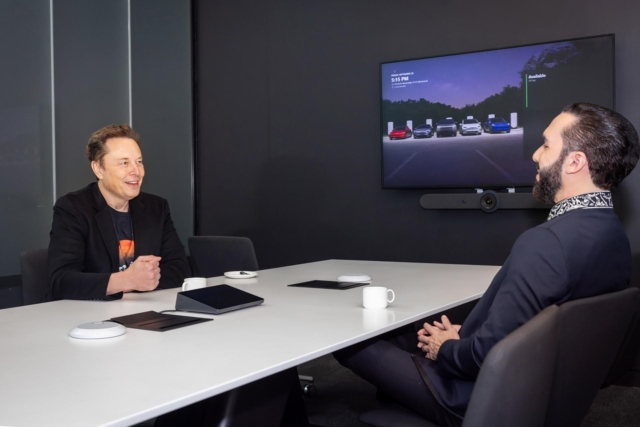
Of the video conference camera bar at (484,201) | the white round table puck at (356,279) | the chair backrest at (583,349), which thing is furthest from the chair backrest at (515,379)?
the video conference camera bar at (484,201)

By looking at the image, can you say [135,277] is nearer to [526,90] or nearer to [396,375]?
[396,375]

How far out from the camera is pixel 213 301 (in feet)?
6.55

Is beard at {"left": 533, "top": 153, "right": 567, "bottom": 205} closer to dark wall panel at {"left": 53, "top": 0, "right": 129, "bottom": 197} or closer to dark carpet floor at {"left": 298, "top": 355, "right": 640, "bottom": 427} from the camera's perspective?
dark carpet floor at {"left": 298, "top": 355, "right": 640, "bottom": 427}

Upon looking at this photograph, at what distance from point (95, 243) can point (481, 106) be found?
2.70 metres

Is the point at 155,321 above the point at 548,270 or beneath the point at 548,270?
beneath

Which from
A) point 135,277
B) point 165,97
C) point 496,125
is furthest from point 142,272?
point 165,97

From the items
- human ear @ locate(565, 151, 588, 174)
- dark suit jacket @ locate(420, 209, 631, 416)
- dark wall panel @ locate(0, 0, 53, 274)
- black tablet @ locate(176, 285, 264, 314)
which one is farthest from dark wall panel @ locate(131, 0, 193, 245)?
dark suit jacket @ locate(420, 209, 631, 416)

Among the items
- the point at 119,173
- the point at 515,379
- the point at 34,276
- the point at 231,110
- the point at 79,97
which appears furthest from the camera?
the point at 231,110

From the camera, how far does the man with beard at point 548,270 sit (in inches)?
Answer: 66.0

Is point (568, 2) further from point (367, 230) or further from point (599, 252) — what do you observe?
point (599, 252)

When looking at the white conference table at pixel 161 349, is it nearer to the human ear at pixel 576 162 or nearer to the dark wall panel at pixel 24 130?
the human ear at pixel 576 162

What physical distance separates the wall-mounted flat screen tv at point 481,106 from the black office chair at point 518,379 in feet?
10.2

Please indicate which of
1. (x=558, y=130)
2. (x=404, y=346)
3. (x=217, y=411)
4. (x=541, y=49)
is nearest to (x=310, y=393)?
(x=404, y=346)

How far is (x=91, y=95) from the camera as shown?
4590mm
